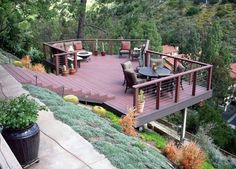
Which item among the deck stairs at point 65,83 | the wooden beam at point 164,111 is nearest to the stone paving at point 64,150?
the wooden beam at point 164,111

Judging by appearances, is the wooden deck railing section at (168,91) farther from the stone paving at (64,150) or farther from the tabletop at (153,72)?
the stone paving at (64,150)

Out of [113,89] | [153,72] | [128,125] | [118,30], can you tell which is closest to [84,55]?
[113,89]

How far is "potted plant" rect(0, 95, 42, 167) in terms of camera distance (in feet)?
14.9

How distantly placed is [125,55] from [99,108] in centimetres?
700

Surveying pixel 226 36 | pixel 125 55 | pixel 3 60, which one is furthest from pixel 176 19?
pixel 3 60

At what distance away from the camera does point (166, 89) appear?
952cm

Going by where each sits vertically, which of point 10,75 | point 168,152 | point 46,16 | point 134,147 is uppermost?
point 46,16

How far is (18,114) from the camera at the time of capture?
14.9ft

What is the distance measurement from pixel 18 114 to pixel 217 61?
25.4 m

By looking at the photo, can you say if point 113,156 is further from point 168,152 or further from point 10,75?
point 10,75

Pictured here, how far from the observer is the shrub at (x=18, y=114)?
178 inches

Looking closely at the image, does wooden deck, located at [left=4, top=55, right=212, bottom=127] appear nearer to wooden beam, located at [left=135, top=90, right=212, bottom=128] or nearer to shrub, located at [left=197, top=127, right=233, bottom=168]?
wooden beam, located at [left=135, top=90, right=212, bottom=128]

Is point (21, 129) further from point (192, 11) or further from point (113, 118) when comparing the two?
point (192, 11)

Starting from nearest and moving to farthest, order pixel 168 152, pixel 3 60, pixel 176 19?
pixel 168 152 → pixel 3 60 → pixel 176 19
